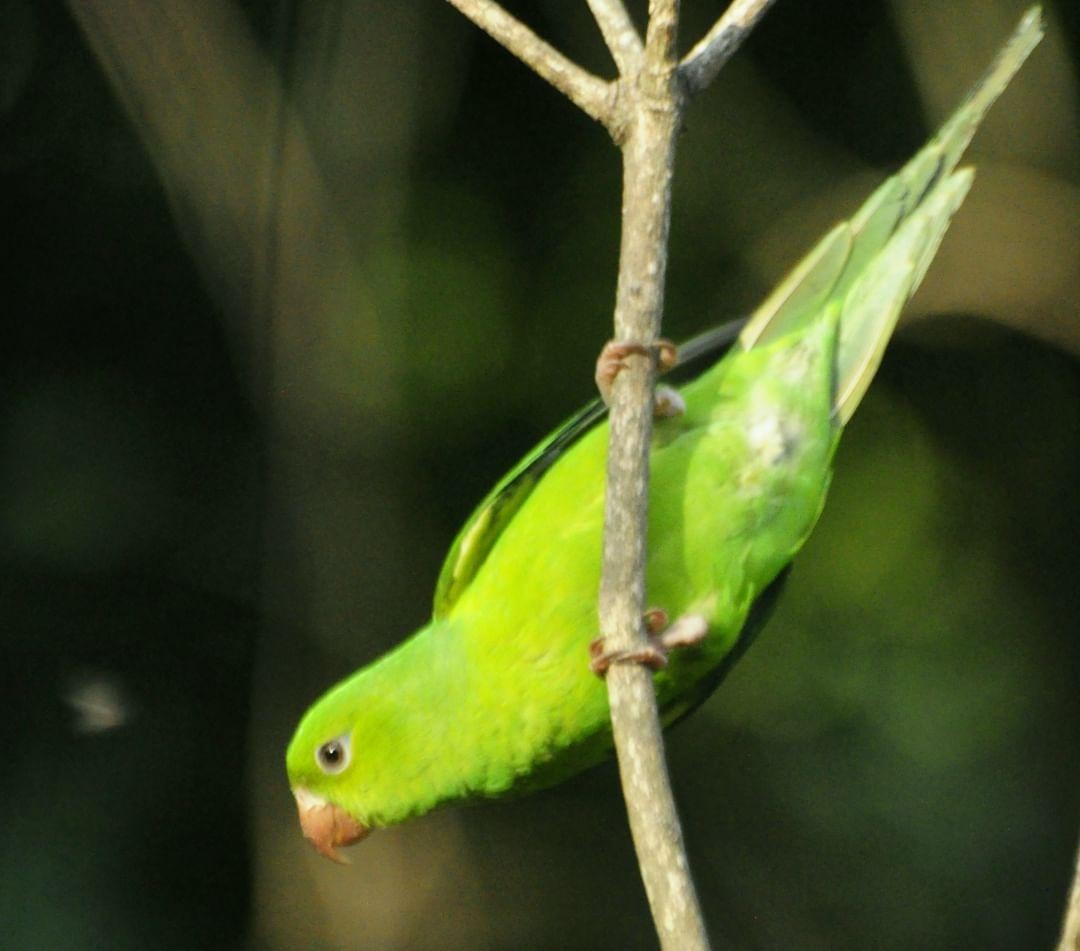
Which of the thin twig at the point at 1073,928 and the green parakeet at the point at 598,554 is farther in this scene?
the green parakeet at the point at 598,554

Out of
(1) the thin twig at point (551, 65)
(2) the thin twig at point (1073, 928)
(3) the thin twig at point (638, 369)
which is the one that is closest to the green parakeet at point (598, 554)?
(3) the thin twig at point (638, 369)

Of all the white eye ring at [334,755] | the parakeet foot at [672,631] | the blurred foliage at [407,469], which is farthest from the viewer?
the blurred foliage at [407,469]

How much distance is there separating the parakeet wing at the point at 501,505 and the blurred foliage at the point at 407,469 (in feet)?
4.64

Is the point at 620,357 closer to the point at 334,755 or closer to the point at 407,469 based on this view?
the point at 334,755

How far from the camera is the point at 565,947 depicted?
412 centimetres

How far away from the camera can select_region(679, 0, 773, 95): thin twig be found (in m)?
1.97

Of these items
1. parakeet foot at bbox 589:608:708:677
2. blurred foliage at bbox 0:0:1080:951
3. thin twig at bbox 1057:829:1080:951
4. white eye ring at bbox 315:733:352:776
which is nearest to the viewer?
thin twig at bbox 1057:829:1080:951

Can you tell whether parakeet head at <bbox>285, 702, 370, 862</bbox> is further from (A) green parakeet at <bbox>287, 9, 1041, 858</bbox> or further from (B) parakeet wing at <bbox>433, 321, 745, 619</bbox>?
(B) parakeet wing at <bbox>433, 321, 745, 619</bbox>

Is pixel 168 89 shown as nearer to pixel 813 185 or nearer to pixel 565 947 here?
pixel 813 185

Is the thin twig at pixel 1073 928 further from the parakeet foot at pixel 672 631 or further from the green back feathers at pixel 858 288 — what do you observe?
the green back feathers at pixel 858 288

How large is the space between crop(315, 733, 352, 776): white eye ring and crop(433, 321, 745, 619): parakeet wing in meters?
0.29

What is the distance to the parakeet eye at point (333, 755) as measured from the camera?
245 centimetres

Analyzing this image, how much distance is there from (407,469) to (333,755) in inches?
65.9

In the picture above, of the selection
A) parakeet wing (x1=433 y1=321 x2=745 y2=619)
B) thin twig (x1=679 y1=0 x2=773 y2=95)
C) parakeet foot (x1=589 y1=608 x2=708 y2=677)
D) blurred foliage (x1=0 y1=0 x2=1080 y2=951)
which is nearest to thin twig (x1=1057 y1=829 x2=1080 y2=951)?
parakeet foot (x1=589 y1=608 x2=708 y2=677)
